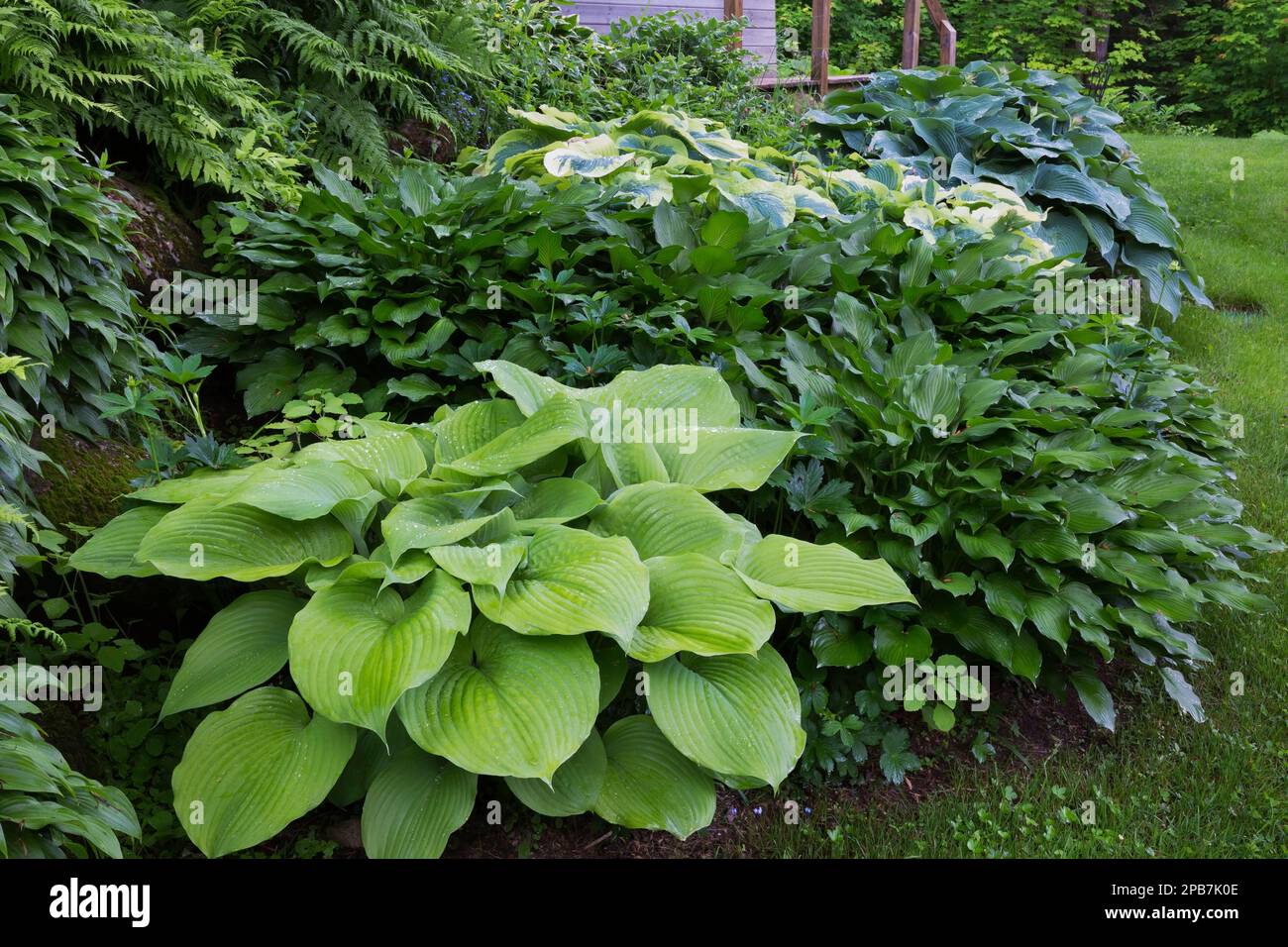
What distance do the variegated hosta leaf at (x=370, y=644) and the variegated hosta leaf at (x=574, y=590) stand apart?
0.09 meters

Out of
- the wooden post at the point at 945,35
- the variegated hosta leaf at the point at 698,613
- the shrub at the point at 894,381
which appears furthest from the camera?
the wooden post at the point at 945,35

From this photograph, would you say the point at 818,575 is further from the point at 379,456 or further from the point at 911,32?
the point at 911,32

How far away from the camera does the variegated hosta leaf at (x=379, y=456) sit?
229 centimetres

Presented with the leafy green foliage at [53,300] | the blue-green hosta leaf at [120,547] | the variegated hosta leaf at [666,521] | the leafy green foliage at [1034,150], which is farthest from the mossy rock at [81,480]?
the leafy green foliage at [1034,150]

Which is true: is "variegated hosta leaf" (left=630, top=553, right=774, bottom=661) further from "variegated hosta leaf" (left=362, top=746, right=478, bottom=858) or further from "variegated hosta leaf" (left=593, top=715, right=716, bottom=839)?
"variegated hosta leaf" (left=362, top=746, right=478, bottom=858)

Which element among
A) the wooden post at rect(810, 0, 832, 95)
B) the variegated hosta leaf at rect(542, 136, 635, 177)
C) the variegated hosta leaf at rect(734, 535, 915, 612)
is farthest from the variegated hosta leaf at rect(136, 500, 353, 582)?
the wooden post at rect(810, 0, 832, 95)

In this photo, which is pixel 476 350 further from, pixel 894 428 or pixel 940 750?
pixel 940 750

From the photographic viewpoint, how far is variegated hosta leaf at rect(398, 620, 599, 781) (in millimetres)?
1773

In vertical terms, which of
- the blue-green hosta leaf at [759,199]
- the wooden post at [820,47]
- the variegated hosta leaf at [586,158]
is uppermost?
the wooden post at [820,47]

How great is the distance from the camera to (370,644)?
1.86m

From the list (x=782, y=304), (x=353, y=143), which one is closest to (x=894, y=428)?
(x=782, y=304)

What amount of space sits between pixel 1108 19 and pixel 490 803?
18.1 meters

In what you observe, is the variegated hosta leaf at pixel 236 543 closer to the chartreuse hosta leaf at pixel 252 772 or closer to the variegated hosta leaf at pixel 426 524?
the variegated hosta leaf at pixel 426 524

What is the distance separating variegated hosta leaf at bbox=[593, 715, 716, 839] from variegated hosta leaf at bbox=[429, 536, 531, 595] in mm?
507
